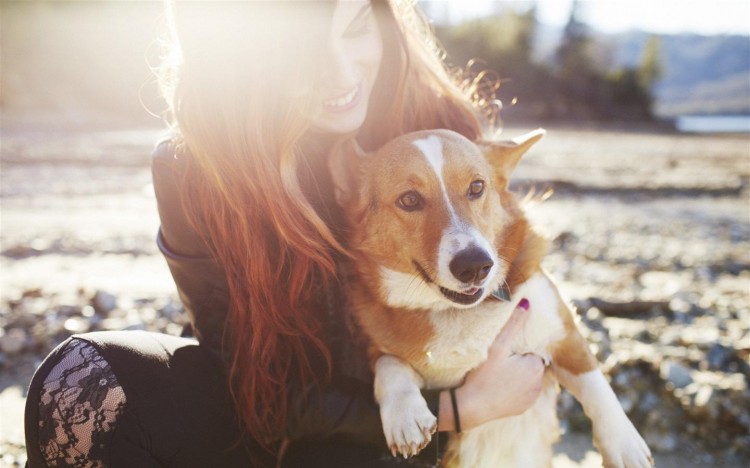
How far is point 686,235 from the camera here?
21.4ft

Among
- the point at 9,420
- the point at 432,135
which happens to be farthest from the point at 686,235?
the point at 9,420

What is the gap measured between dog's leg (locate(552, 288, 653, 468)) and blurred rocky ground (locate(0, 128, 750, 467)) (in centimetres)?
54

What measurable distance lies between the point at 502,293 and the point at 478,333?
0.18 meters

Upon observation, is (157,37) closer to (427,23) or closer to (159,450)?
(427,23)

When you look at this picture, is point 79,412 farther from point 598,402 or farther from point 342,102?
point 598,402

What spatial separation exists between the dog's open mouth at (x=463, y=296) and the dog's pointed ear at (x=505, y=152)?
611 mm

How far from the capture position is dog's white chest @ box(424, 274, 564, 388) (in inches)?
86.0

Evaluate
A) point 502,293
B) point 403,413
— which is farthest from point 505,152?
point 403,413

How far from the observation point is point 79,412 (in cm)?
179

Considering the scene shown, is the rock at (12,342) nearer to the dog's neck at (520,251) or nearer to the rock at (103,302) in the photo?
the rock at (103,302)

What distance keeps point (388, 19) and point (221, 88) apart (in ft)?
2.70

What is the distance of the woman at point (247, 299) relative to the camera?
1829 mm

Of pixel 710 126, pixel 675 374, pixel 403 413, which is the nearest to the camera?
pixel 403 413

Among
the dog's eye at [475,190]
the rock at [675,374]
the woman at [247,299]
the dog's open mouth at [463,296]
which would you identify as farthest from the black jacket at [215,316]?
the rock at [675,374]
